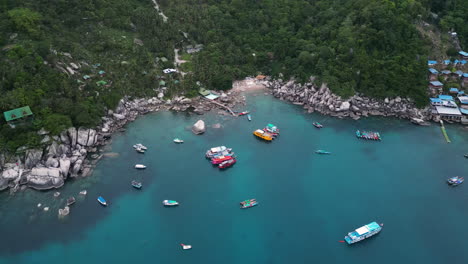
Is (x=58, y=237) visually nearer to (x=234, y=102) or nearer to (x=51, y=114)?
(x=51, y=114)

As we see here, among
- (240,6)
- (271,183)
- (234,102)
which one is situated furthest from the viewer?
(240,6)

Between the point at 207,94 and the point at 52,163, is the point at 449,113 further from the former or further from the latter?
the point at 52,163

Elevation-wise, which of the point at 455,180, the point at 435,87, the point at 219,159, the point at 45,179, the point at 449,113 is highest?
the point at 435,87

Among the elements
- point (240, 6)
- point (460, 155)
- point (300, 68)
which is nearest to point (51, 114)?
point (300, 68)

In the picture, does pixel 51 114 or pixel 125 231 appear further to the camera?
pixel 51 114

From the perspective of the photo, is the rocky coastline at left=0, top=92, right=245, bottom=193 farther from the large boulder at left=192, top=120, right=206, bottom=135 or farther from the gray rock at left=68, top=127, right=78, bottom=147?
the large boulder at left=192, top=120, right=206, bottom=135

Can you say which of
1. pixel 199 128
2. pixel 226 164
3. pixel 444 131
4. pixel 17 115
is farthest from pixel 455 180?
pixel 17 115

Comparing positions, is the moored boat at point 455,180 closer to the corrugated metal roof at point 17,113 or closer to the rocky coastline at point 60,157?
the rocky coastline at point 60,157
